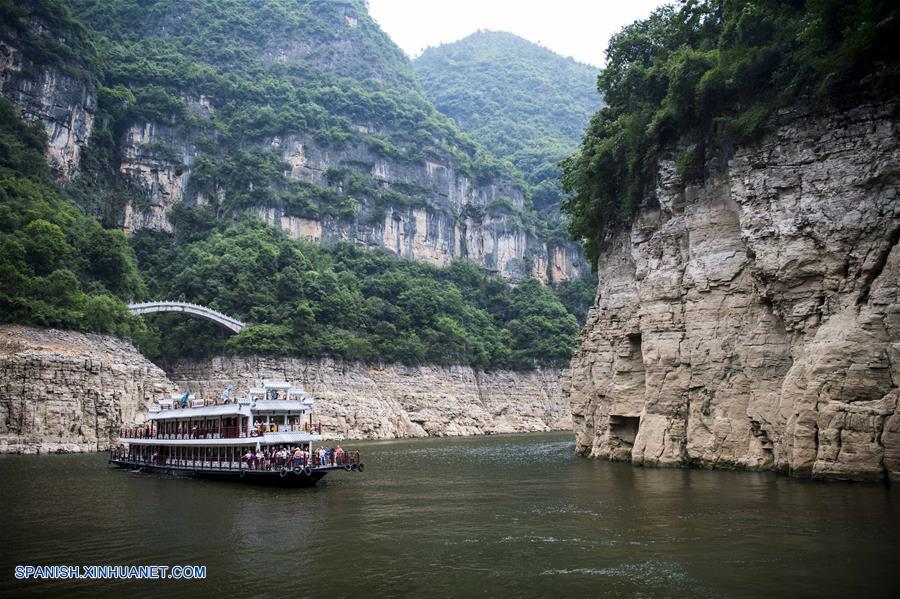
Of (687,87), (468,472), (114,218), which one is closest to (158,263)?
(114,218)

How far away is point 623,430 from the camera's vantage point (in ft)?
145

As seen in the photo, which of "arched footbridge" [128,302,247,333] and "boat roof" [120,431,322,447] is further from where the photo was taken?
"arched footbridge" [128,302,247,333]

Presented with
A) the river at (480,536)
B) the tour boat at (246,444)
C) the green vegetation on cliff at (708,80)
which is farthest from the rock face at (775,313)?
the tour boat at (246,444)

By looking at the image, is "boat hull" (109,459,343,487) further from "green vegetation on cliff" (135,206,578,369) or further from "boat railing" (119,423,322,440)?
"green vegetation on cliff" (135,206,578,369)

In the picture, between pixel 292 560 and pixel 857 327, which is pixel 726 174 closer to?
pixel 857 327

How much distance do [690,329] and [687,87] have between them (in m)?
12.5

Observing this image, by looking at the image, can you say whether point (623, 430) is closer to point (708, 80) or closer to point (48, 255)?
point (708, 80)

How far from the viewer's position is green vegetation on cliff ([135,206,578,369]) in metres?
89.7

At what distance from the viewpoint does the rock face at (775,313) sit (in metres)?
27.9

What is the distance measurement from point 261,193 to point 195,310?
3409 centimetres

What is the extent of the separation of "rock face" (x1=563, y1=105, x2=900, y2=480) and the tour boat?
56.7 ft

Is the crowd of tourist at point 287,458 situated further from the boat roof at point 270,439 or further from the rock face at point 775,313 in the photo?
the rock face at point 775,313

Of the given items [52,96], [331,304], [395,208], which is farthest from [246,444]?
[395,208]

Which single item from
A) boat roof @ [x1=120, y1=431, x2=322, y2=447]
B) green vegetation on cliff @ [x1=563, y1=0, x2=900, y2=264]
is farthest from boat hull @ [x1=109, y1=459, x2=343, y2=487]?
green vegetation on cliff @ [x1=563, y1=0, x2=900, y2=264]
